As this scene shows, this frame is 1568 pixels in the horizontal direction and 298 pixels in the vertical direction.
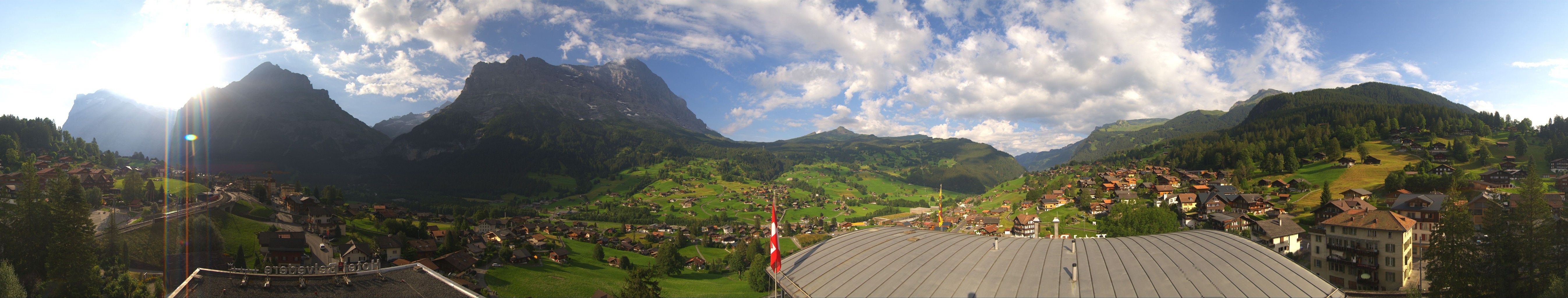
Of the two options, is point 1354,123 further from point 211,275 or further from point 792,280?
point 211,275

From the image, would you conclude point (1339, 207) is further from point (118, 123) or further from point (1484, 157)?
point (118, 123)

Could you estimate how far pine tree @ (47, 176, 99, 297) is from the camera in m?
28.2

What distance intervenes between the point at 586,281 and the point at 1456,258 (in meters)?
60.7

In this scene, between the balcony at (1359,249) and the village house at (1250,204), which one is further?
the village house at (1250,204)

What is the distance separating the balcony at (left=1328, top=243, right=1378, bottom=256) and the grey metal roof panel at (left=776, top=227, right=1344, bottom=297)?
24253 millimetres

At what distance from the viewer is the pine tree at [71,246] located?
28219mm

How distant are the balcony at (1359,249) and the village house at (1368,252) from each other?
27mm

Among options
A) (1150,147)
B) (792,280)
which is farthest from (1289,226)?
(1150,147)

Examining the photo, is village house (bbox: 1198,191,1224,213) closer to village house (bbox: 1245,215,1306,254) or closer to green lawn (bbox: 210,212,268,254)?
village house (bbox: 1245,215,1306,254)

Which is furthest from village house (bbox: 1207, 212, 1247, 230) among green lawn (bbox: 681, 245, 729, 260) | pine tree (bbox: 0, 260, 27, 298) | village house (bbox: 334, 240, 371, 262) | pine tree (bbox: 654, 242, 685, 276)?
pine tree (bbox: 0, 260, 27, 298)

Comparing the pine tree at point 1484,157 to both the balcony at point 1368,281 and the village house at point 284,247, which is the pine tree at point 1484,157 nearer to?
the balcony at point 1368,281

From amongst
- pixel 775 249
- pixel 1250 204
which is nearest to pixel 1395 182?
pixel 1250 204

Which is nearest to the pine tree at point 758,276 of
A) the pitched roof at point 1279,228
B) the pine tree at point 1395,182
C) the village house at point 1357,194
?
the pitched roof at point 1279,228

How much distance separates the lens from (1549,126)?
7362 centimetres
